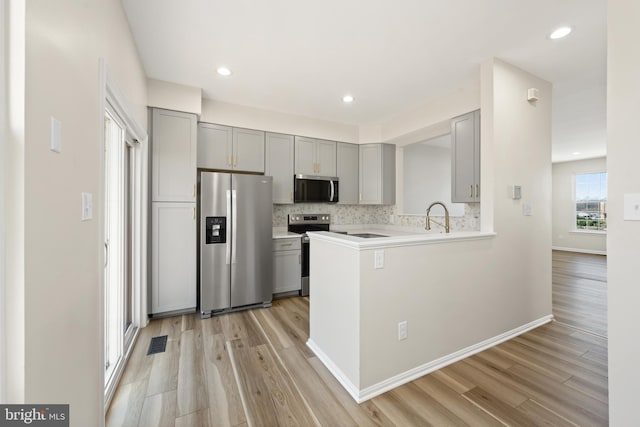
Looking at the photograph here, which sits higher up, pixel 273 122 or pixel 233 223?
pixel 273 122

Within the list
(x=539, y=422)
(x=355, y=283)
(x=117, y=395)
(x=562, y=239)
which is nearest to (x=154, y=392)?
(x=117, y=395)

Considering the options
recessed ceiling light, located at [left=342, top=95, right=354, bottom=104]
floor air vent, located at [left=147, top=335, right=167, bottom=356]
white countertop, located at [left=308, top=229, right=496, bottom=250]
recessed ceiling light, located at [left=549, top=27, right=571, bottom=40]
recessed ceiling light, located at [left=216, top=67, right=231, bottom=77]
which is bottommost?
floor air vent, located at [left=147, top=335, right=167, bottom=356]

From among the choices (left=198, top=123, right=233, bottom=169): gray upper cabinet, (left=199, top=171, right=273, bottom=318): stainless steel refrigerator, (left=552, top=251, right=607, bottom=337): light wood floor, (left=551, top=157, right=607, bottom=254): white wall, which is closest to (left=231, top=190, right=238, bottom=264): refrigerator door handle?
(left=199, top=171, right=273, bottom=318): stainless steel refrigerator

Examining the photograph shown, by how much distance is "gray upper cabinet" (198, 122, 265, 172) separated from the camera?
338 centimetres

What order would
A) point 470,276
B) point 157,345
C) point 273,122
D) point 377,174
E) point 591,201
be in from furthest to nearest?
point 591,201, point 377,174, point 273,122, point 157,345, point 470,276

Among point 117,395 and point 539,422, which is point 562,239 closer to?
point 539,422

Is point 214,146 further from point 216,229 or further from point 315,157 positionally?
point 315,157

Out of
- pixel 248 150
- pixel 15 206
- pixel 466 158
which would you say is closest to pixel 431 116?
pixel 466 158

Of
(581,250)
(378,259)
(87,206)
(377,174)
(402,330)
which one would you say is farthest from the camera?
(581,250)

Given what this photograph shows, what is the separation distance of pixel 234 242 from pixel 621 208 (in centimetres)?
318

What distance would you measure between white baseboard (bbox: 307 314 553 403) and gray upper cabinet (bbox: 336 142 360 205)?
2.54 meters

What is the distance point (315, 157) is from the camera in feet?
13.6

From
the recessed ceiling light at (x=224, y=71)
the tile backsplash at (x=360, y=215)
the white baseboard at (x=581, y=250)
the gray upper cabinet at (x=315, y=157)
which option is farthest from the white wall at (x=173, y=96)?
the white baseboard at (x=581, y=250)

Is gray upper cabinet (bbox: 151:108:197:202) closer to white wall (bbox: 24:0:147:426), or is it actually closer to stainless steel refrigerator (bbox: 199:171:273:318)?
stainless steel refrigerator (bbox: 199:171:273:318)
